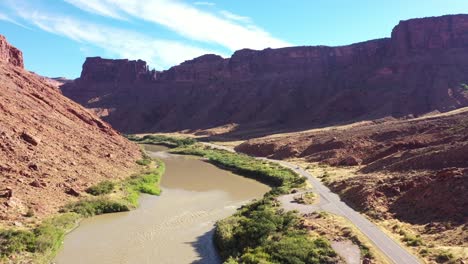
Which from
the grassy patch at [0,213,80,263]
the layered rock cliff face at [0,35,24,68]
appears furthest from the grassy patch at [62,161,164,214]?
the layered rock cliff face at [0,35,24,68]

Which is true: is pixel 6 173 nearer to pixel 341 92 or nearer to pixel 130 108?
pixel 341 92

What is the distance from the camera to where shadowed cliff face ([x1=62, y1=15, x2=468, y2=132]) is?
4510 inches

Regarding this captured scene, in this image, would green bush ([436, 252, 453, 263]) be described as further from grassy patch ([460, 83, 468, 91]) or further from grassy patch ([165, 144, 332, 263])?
grassy patch ([460, 83, 468, 91])

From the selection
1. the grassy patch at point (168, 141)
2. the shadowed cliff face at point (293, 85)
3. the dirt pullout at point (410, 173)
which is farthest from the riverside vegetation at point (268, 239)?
the shadowed cliff face at point (293, 85)

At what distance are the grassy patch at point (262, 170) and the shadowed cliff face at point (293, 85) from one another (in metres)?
42.0

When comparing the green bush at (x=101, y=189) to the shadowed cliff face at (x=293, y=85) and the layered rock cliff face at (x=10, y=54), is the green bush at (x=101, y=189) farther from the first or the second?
the shadowed cliff face at (x=293, y=85)

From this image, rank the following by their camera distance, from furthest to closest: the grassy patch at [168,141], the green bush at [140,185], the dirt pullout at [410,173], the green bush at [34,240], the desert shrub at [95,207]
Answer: the grassy patch at [168,141], the green bush at [140,185], the desert shrub at [95,207], the dirt pullout at [410,173], the green bush at [34,240]

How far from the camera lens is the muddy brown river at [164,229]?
25.5m

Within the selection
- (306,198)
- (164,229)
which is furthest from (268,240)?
(306,198)

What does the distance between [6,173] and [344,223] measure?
2349cm

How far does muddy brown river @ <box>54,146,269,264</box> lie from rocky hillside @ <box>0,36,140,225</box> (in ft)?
13.0

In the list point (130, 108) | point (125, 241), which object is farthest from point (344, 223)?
point (130, 108)

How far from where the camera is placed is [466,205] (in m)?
29.2

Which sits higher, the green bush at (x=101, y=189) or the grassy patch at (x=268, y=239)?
the green bush at (x=101, y=189)
